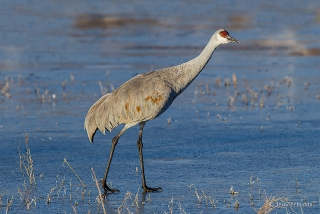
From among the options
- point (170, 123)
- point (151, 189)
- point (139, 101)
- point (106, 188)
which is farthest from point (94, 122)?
point (170, 123)

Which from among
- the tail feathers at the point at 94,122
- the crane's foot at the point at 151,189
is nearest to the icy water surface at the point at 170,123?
the crane's foot at the point at 151,189

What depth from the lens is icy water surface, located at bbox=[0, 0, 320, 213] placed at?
20.3 feet

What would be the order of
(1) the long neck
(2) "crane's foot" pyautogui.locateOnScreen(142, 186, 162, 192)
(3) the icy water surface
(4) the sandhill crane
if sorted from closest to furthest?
(3) the icy water surface → (2) "crane's foot" pyautogui.locateOnScreen(142, 186, 162, 192) → (4) the sandhill crane → (1) the long neck

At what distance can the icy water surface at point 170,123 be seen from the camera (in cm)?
620

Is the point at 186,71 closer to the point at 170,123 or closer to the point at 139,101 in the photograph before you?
the point at 139,101

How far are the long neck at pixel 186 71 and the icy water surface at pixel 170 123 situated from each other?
794 millimetres

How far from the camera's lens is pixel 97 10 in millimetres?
25281

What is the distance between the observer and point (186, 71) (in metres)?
6.98

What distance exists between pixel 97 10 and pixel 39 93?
14578 mm

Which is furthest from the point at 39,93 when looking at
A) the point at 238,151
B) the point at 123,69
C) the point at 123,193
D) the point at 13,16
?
the point at 13,16

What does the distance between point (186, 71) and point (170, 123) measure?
2.33 meters

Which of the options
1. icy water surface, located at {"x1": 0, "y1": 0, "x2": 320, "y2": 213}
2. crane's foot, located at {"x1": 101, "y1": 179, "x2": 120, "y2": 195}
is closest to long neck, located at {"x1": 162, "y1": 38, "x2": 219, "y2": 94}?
icy water surface, located at {"x1": 0, "y1": 0, "x2": 320, "y2": 213}

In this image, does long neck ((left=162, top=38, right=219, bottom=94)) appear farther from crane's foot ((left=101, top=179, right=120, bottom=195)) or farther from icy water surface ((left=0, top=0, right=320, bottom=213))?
crane's foot ((left=101, top=179, right=120, bottom=195))

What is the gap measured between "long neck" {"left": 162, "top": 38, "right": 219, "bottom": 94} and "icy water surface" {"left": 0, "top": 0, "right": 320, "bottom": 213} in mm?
794
